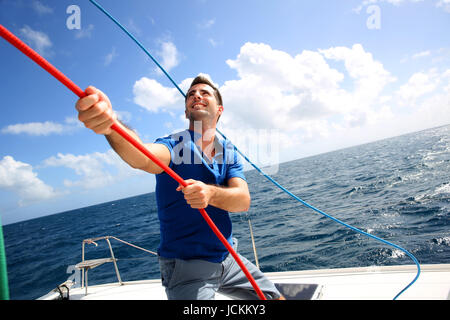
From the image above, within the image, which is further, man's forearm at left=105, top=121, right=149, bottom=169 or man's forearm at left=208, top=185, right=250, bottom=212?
man's forearm at left=208, top=185, right=250, bottom=212

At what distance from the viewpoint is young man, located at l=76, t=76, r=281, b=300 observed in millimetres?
1210

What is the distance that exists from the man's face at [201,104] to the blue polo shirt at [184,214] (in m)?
0.27

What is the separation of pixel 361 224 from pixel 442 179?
262 inches

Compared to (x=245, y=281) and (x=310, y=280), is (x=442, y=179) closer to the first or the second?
(x=310, y=280)

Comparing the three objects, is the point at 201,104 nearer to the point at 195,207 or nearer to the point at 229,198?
the point at 229,198

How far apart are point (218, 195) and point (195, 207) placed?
21cm

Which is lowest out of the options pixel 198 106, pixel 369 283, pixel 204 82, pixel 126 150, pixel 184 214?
pixel 369 283

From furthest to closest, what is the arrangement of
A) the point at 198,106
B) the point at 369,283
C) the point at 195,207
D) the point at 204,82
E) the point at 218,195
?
the point at 369,283 → the point at 204,82 → the point at 198,106 → the point at 218,195 → the point at 195,207

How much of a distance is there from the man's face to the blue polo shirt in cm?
27

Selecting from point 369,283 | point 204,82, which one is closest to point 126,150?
point 204,82

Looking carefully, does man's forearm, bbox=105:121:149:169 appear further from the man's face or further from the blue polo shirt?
the man's face

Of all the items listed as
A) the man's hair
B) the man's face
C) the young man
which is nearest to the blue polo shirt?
the young man

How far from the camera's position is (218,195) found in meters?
1.26
